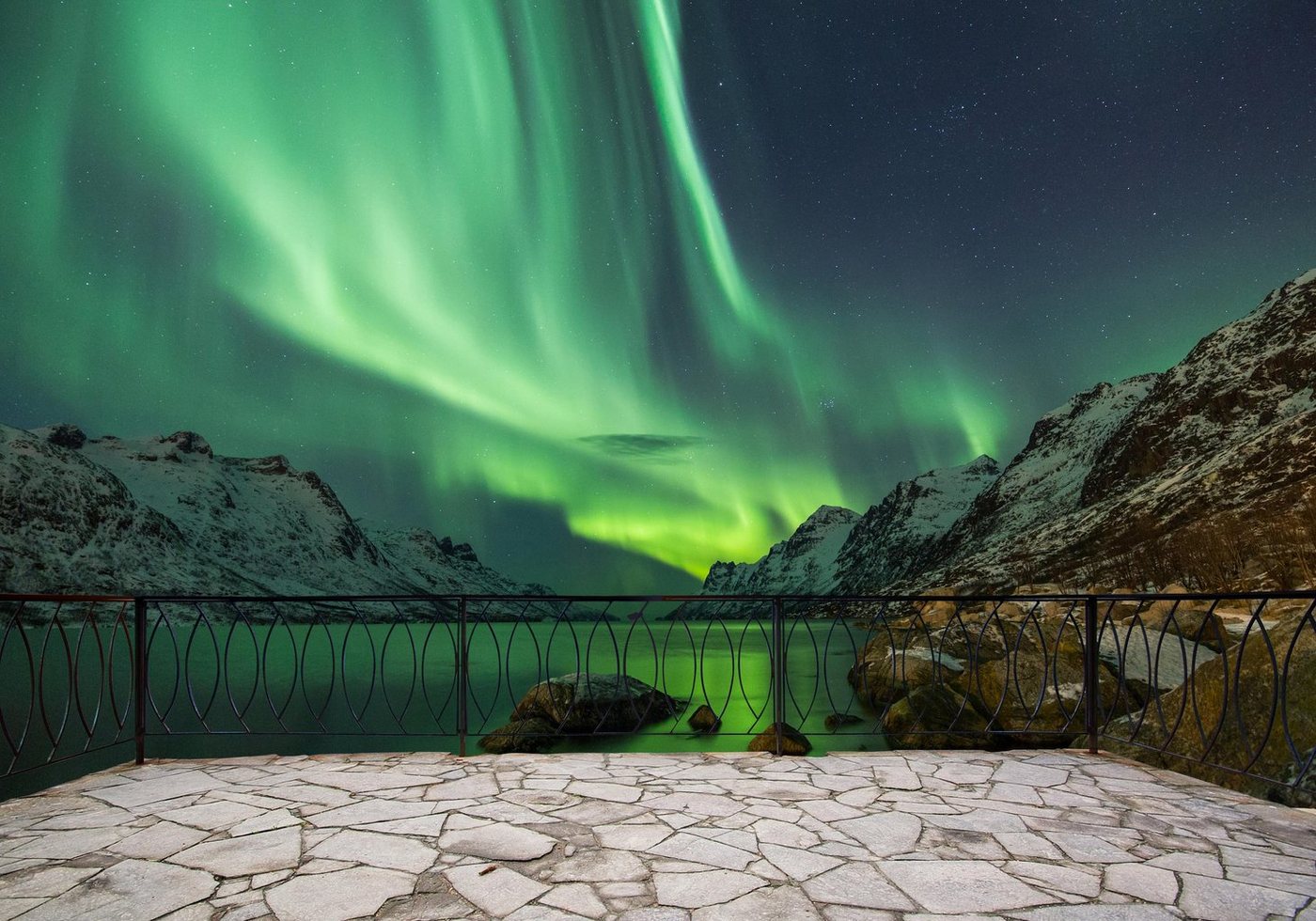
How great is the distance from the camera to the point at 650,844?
340cm

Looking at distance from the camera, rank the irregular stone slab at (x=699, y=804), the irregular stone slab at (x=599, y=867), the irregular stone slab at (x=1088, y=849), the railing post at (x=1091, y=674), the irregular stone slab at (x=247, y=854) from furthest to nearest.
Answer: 1. the railing post at (x=1091, y=674)
2. the irregular stone slab at (x=699, y=804)
3. the irregular stone slab at (x=1088, y=849)
4. the irregular stone slab at (x=247, y=854)
5. the irregular stone slab at (x=599, y=867)

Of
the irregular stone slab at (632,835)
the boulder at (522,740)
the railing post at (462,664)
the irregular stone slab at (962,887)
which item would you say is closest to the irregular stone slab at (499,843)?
the irregular stone slab at (632,835)

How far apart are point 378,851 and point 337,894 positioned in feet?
1.61

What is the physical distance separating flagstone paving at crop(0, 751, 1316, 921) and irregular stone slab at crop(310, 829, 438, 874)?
13mm

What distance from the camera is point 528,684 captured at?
1220 inches

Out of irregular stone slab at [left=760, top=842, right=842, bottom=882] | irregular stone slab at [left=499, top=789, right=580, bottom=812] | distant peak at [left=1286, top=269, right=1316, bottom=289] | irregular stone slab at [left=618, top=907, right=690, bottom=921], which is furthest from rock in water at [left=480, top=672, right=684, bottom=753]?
distant peak at [left=1286, top=269, right=1316, bottom=289]

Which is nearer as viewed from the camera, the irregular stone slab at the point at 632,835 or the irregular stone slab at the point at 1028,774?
the irregular stone slab at the point at 632,835

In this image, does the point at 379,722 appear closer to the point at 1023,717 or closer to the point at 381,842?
the point at 1023,717

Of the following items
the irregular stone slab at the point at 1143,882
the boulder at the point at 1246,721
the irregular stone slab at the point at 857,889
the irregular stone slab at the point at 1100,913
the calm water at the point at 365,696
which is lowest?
the calm water at the point at 365,696

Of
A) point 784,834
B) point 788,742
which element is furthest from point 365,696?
point 784,834

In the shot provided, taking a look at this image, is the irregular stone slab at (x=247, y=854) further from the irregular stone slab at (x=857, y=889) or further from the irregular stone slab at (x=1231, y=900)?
the irregular stone slab at (x=1231, y=900)

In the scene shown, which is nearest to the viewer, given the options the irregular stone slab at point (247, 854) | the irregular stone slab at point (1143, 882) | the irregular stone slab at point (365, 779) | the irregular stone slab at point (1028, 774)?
the irregular stone slab at point (1143, 882)

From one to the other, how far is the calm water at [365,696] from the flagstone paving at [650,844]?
1.59 feet

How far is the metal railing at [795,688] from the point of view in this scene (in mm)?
4984
